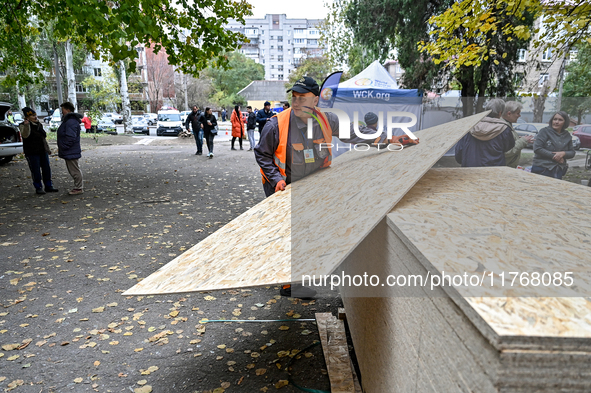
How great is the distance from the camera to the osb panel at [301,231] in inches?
77.2

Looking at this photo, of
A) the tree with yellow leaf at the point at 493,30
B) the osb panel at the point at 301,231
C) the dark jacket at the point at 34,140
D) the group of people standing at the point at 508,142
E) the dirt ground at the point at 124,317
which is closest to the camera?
the osb panel at the point at 301,231

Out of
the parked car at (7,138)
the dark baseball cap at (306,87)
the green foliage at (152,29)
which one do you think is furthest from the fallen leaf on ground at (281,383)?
the parked car at (7,138)

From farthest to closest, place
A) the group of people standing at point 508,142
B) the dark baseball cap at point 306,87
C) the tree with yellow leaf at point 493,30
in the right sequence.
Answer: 1. the tree with yellow leaf at point 493,30
2. the group of people standing at point 508,142
3. the dark baseball cap at point 306,87

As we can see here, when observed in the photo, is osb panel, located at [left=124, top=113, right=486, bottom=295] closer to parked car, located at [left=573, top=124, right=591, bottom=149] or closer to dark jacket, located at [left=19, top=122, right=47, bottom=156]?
dark jacket, located at [left=19, top=122, right=47, bottom=156]

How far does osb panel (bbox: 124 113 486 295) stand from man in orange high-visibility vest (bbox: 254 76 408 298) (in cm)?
47

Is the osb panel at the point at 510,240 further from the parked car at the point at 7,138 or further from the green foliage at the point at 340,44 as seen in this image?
the green foliage at the point at 340,44

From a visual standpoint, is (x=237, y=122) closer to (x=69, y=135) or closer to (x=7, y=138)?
(x=7, y=138)

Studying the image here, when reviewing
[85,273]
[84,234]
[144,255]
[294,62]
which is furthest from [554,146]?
[294,62]

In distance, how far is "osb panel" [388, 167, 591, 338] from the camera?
1.12 meters

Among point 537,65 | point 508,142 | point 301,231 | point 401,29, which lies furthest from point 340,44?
point 301,231

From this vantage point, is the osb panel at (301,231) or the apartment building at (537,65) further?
the apartment building at (537,65)

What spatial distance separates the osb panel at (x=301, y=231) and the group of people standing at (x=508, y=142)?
2710mm

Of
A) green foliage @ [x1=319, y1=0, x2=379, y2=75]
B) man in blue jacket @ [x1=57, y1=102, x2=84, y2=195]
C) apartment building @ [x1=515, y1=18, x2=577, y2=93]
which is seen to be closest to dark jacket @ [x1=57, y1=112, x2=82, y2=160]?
man in blue jacket @ [x1=57, y1=102, x2=84, y2=195]

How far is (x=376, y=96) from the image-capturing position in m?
13.5
